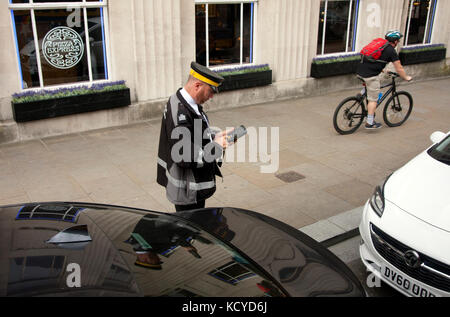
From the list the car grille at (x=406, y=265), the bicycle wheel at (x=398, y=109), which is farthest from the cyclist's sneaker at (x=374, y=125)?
the car grille at (x=406, y=265)

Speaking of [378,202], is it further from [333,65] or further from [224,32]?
[333,65]

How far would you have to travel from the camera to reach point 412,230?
3838 mm

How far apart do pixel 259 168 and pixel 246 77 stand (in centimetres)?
377

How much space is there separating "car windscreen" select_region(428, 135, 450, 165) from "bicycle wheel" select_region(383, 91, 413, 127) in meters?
4.03

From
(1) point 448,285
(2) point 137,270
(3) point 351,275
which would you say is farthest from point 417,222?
(2) point 137,270

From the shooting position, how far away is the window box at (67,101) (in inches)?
306

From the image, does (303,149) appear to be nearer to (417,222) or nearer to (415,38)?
(417,222)

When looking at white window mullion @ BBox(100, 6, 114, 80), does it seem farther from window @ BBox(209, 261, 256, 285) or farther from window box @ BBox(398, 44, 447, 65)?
window box @ BBox(398, 44, 447, 65)

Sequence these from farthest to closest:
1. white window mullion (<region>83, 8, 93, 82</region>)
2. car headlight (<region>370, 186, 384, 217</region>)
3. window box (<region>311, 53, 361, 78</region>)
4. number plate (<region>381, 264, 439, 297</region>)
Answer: window box (<region>311, 53, 361, 78</region>) → white window mullion (<region>83, 8, 93, 82</region>) → car headlight (<region>370, 186, 384, 217</region>) → number plate (<region>381, 264, 439, 297</region>)

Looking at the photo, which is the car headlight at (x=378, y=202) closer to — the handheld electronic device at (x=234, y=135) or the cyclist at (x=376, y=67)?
the handheld electronic device at (x=234, y=135)

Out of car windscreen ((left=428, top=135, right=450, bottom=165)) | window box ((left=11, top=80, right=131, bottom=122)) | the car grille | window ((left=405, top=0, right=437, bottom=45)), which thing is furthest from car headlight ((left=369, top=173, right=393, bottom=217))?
window ((left=405, top=0, right=437, bottom=45))

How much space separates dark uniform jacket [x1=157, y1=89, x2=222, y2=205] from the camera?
Result: 3.91m

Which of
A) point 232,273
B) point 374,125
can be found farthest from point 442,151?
point 374,125

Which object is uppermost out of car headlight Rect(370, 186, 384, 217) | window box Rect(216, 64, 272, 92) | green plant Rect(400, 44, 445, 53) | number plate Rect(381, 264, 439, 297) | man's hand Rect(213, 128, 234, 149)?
man's hand Rect(213, 128, 234, 149)
